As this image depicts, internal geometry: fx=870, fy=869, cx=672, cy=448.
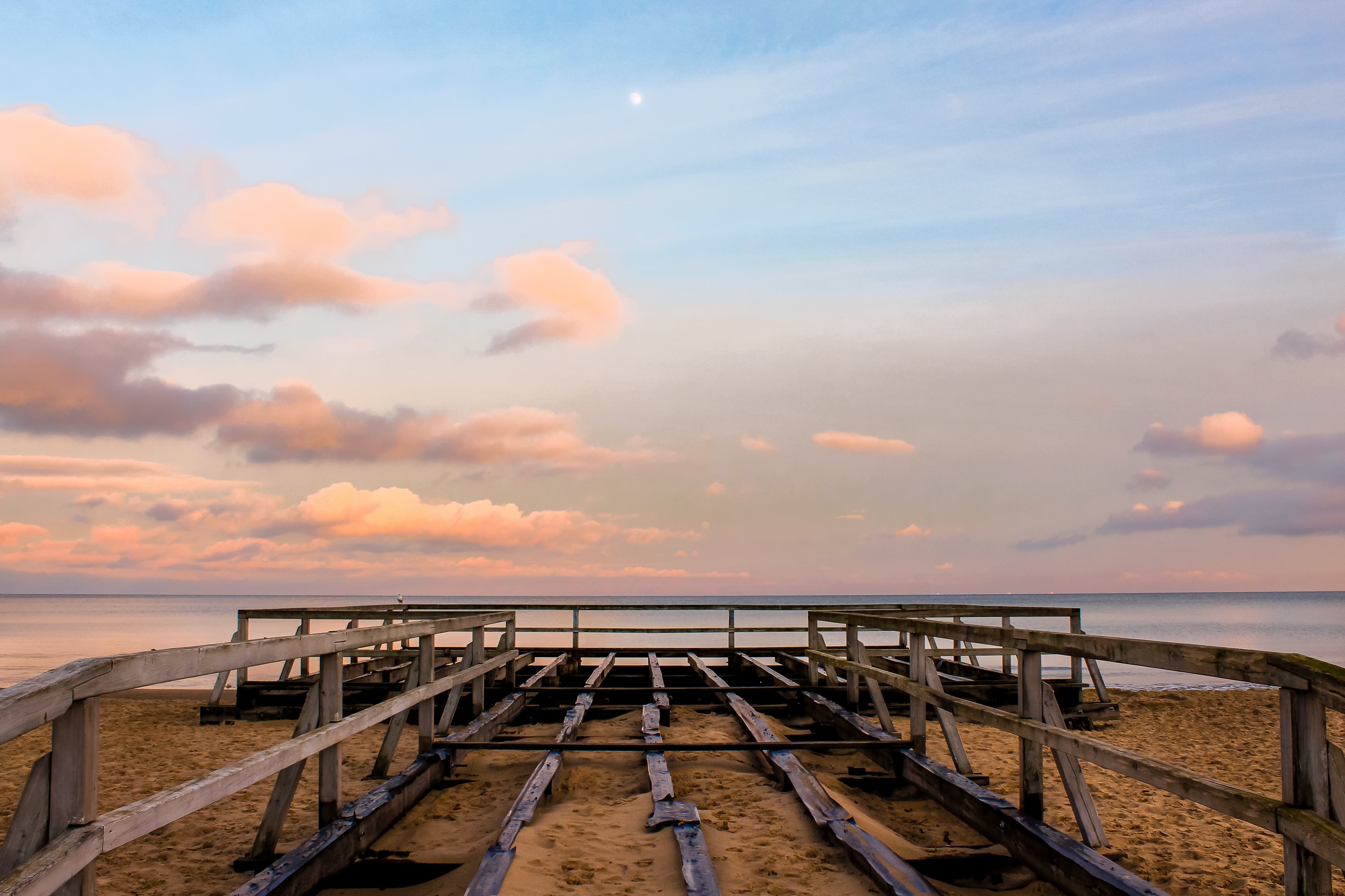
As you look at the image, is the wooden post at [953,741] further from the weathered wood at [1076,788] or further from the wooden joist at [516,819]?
the wooden joist at [516,819]

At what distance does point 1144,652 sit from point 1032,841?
1.41m

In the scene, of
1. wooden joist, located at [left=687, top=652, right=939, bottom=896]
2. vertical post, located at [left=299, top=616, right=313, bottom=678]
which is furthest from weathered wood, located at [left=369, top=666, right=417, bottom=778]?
wooden joist, located at [left=687, top=652, right=939, bottom=896]

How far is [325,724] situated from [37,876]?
2558mm

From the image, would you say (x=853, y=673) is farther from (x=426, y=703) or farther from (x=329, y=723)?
(x=329, y=723)

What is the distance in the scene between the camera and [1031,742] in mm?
5027

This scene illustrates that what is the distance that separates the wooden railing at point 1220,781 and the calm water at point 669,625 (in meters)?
8.71

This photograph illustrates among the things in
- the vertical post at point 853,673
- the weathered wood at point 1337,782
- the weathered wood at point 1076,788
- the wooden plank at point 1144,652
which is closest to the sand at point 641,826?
the weathered wood at point 1076,788

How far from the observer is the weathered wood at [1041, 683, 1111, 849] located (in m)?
4.71

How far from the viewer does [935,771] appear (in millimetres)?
6109

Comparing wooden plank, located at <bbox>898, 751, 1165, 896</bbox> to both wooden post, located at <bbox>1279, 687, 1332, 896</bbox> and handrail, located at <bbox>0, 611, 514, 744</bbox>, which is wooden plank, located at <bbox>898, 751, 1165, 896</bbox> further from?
handrail, located at <bbox>0, 611, 514, 744</bbox>

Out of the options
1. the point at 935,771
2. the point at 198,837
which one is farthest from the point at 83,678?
the point at 935,771

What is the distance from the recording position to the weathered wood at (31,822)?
8.00 ft

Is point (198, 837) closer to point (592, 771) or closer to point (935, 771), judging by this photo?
point (592, 771)

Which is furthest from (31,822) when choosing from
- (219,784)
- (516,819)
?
(516,819)
